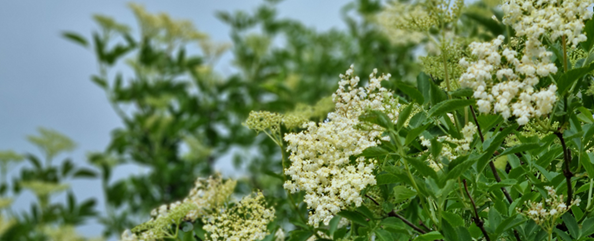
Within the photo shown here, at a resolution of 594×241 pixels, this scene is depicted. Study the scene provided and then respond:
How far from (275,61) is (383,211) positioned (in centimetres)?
354

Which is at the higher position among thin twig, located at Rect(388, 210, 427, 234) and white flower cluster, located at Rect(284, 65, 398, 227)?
white flower cluster, located at Rect(284, 65, 398, 227)

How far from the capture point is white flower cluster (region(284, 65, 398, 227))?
3.26 ft

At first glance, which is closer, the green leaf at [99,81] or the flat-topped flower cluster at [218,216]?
the flat-topped flower cluster at [218,216]

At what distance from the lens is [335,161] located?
1.03m

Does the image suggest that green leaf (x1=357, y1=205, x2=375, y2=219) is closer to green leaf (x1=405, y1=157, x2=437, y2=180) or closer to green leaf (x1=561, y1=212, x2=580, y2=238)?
green leaf (x1=405, y1=157, x2=437, y2=180)

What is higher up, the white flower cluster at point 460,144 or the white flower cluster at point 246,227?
the white flower cluster at point 246,227

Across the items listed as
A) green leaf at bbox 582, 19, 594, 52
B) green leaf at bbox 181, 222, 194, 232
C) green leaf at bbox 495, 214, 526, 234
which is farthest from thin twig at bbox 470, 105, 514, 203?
green leaf at bbox 181, 222, 194, 232

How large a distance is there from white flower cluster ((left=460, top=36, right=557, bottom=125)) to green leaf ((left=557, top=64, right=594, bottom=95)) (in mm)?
27

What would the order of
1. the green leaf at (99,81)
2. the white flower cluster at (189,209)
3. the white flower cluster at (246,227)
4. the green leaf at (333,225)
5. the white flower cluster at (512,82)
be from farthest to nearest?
the green leaf at (99,81) → the white flower cluster at (189,209) → the white flower cluster at (246,227) → the green leaf at (333,225) → the white flower cluster at (512,82)

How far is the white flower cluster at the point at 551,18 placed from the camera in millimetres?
899

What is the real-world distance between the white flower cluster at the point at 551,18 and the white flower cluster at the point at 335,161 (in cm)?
25

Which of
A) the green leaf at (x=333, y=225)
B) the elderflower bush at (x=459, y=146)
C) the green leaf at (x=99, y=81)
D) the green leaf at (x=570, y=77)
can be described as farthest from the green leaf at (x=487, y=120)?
the green leaf at (x=99, y=81)

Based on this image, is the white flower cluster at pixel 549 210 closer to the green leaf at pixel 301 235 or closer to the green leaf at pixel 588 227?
the green leaf at pixel 588 227

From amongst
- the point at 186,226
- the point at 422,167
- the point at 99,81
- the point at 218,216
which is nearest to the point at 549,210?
the point at 422,167
